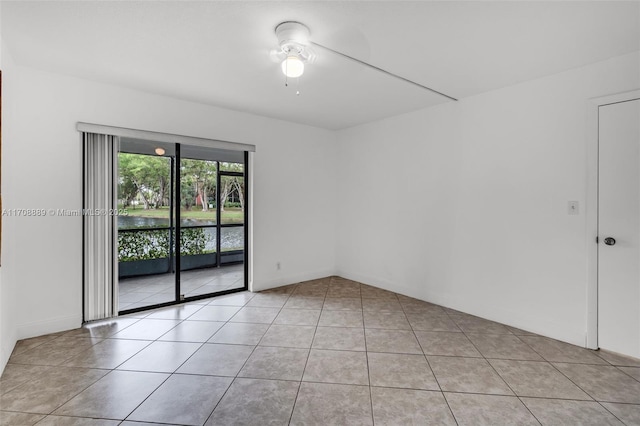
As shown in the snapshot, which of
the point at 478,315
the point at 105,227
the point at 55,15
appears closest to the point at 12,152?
the point at 105,227

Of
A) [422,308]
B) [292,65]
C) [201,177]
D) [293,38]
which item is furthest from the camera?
[201,177]

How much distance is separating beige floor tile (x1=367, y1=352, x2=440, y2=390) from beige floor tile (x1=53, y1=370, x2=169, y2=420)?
163 centimetres

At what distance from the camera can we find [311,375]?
2322 millimetres

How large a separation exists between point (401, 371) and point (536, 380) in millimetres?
988

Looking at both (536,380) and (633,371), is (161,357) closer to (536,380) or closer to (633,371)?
(536,380)

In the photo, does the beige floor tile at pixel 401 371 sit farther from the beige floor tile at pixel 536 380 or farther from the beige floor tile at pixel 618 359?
the beige floor tile at pixel 618 359

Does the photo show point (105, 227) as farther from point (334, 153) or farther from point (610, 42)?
point (610, 42)

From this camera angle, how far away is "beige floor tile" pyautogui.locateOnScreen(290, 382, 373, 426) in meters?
1.84

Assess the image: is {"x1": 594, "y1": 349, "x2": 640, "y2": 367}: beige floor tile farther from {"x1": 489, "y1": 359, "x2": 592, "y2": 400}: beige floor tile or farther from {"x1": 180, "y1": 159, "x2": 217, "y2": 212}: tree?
{"x1": 180, "y1": 159, "x2": 217, "y2": 212}: tree

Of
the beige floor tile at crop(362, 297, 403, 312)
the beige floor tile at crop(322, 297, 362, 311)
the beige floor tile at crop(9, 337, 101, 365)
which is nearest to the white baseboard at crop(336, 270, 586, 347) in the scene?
the beige floor tile at crop(362, 297, 403, 312)

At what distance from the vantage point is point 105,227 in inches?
130

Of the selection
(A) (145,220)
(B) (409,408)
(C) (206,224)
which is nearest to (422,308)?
(B) (409,408)

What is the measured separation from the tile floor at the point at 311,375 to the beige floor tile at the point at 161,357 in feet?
0.03

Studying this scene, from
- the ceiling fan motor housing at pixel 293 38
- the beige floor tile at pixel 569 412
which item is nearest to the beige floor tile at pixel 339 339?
the beige floor tile at pixel 569 412
